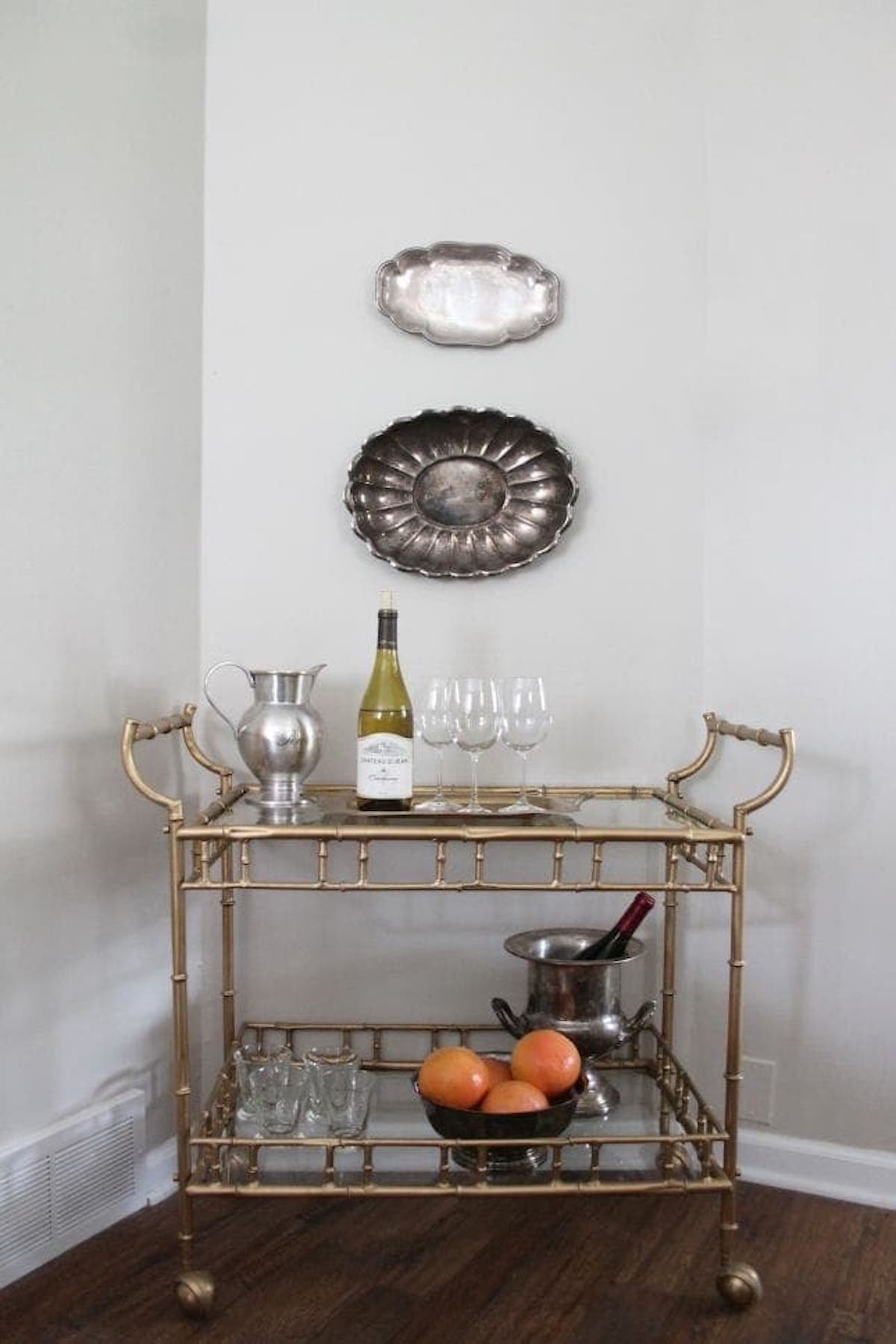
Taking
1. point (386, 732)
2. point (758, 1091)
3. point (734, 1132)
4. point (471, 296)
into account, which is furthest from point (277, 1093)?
point (471, 296)

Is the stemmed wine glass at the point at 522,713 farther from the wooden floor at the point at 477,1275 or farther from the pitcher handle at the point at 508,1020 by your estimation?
the wooden floor at the point at 477,1275

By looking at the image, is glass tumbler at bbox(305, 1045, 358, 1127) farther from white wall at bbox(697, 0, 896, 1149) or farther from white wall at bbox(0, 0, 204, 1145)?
white wall at bbox(697, 0, 896, 1149)

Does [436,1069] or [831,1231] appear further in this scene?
[831,1231]

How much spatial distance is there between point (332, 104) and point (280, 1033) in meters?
1.65

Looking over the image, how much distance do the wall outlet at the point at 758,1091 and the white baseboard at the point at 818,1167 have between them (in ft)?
0.09

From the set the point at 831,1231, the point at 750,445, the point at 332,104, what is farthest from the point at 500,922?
the point at 332,104

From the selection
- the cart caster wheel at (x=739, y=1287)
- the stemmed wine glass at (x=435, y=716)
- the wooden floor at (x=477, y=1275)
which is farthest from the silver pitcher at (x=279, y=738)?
the cart caster wheel at (x=739, y=1287)

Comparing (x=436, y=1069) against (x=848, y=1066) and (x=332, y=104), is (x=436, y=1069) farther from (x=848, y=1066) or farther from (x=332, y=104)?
(x=332, y=104)

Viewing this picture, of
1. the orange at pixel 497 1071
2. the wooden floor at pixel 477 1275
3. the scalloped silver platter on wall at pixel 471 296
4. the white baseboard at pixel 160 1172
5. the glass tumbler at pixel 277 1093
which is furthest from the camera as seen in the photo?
the scalloped silver platter on wall at pixel 471 296

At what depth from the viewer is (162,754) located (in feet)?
6.37

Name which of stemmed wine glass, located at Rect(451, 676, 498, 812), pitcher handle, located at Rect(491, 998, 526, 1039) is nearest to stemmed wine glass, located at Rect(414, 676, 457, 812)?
stemmed wine glass, located at Rect(451, 676, 498, 812)

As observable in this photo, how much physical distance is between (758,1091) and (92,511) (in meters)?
1.49

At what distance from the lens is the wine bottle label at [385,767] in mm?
1678

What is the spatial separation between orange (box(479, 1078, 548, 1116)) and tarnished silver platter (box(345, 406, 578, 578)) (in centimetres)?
Answer: 85
